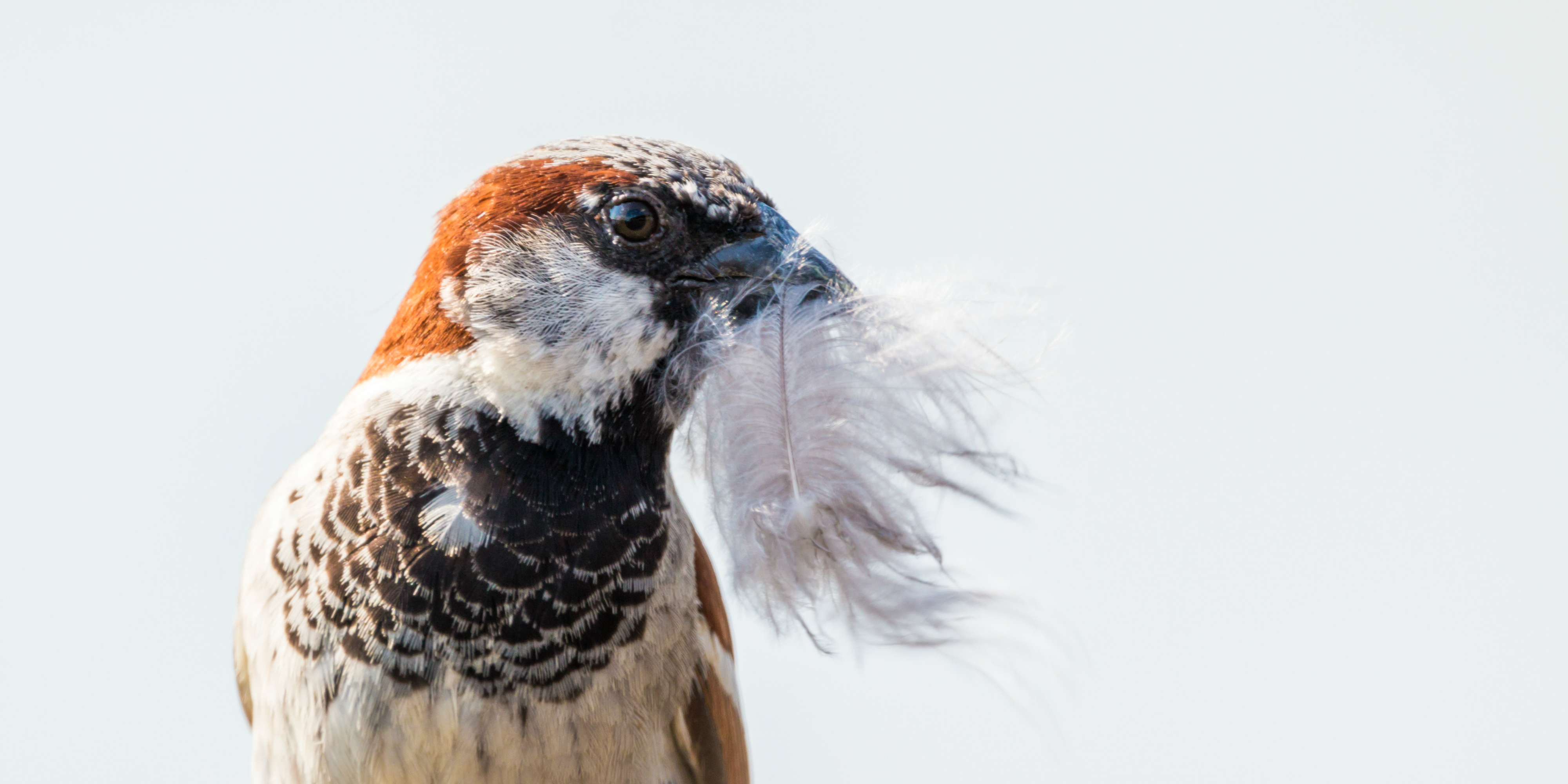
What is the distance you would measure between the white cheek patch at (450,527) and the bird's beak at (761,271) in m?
0.48

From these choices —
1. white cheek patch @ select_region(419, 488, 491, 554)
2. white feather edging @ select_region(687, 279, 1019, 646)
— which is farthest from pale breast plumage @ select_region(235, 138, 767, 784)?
white feather edging @ select_region(687, 279, 1019, 646)

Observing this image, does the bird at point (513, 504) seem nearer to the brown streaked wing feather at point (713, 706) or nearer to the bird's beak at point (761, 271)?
the bird's beak at point (761, 271)

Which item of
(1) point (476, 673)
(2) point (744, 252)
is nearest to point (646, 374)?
(2) point (744, 252)

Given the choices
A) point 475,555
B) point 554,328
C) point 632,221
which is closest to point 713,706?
point 475,555

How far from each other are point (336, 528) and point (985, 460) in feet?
3.32

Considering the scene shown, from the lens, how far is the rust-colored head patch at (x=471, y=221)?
178 centimetres

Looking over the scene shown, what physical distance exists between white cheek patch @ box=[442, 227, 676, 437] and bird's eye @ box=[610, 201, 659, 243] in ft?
0.19

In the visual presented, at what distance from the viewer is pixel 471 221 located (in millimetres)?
1820

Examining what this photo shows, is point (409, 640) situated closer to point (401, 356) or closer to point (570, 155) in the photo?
point (401, 356)

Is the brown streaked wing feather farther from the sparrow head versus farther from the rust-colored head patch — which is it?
the rust-colored head patch

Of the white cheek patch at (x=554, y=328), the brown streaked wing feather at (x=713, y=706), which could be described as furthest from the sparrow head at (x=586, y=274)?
the brown streaked wing feather at (x=713, y=706)

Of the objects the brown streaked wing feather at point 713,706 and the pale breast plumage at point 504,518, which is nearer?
the pale breast plumage at point 504,518

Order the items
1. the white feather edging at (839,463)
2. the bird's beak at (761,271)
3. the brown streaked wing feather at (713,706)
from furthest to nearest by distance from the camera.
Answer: the brown streaked wing feather at (713,706)
the bird's beak at (761,271)
the white feather edging at (839,463)

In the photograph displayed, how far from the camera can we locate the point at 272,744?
1872mm
